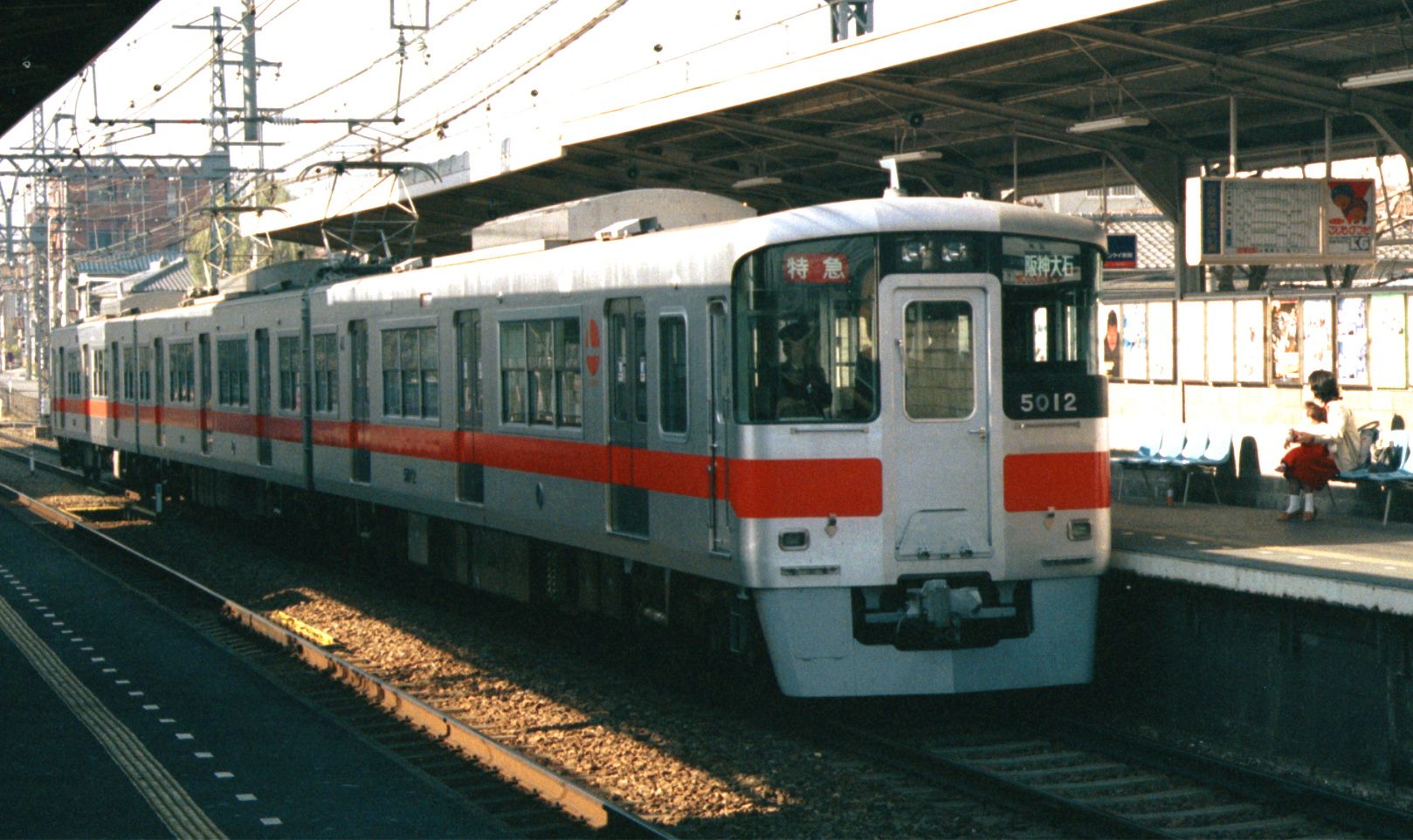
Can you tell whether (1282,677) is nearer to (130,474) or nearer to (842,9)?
(842,9)

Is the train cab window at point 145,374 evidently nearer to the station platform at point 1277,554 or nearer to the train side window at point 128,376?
the train side window at point 128,376

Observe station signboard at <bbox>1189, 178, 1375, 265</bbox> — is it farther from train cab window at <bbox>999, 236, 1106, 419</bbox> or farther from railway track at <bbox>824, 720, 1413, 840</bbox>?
railway track at <bbox>824, 720, 1413, 840</bbox>

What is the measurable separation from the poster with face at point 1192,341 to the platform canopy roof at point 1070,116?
116cm

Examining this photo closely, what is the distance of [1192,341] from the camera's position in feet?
52.7

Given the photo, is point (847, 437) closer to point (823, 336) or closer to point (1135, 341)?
point (823, 336)

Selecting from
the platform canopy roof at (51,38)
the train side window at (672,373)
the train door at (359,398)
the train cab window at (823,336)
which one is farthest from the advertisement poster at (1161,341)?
the platform canopy roof at (51,38)

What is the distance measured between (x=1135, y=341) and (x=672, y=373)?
7.63m

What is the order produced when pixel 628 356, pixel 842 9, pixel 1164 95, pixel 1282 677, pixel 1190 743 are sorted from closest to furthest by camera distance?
pixel 1282 677 < pixel 1190 743 < pixel 628 356 < pixel 1164 95 < pixel 842 9

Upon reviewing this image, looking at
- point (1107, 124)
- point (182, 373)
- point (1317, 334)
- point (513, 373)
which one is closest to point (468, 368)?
point (513, 373)

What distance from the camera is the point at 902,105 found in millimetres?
16250

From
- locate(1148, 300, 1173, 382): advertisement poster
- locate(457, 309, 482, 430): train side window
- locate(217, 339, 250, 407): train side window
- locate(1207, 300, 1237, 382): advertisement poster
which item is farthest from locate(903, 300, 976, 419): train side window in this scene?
locate(217, 339, 250, 407): train side window

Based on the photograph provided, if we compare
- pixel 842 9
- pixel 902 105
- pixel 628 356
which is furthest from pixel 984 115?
pixel 628 356

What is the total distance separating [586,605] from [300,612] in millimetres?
4134

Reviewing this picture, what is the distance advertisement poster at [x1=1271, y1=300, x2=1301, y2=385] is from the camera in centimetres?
1456
